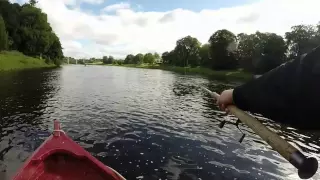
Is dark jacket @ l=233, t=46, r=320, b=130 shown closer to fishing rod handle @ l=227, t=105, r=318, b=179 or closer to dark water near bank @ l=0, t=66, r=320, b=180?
fishing rod handle @ l=227, t=105, r=318, b=179

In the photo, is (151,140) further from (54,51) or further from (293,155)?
(54,51)

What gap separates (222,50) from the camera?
11944 cm

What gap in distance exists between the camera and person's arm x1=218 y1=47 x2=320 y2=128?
1869 mm

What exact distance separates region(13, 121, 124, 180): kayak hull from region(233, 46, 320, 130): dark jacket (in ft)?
23.0

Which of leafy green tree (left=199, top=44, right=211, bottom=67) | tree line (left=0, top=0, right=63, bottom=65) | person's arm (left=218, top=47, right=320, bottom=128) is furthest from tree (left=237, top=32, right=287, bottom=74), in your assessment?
tree line (left=0, top=0, right=63, bottom=65)

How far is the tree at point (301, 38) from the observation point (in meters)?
84.2

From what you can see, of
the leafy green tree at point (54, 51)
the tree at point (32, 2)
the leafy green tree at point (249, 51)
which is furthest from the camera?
the tree at point (32, 2)

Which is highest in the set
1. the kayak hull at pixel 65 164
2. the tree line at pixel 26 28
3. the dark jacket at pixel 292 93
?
the tree line at pixel 26 28

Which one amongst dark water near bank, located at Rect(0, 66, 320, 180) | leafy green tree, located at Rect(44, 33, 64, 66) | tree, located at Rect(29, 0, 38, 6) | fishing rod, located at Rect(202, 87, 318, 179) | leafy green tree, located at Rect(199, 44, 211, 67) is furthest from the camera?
tree, located at Rect(29, 0, 38, 6)

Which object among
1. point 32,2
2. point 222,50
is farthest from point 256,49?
point 32,2

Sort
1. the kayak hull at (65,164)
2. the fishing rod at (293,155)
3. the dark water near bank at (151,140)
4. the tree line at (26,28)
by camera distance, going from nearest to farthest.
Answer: the fishing rod at (293,155), the kayak hull at (65,164), the dark water near bank at (151,140), the tree line at (26,28)

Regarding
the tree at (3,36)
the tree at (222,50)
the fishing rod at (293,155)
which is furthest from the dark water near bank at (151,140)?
the tree at (222,50)

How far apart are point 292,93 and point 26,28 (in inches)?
5496

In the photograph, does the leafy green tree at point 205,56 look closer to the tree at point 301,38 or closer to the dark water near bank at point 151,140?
the tree at point 301,38
